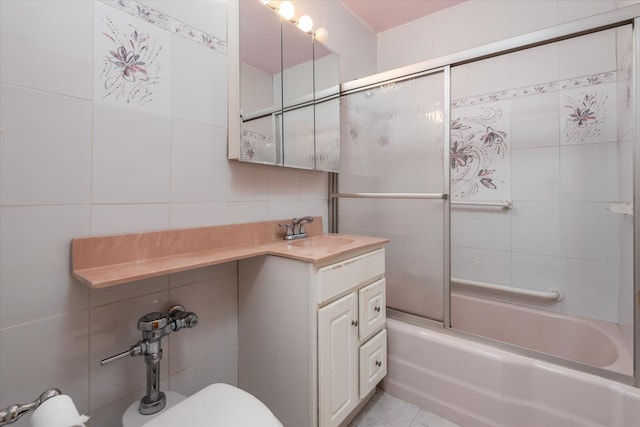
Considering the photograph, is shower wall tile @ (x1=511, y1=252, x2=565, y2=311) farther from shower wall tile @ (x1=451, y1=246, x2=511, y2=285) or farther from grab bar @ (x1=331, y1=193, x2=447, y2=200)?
grab bar @ (x1=331, y1=193, x2=447, y2=200)

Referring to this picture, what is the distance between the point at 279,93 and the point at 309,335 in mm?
1148

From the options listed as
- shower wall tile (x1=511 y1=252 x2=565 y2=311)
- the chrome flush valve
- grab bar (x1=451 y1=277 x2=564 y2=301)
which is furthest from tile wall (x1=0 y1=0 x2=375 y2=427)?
shower wall tile (x1=511 y1=252 x2=565 y2=311)

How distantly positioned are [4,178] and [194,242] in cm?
56

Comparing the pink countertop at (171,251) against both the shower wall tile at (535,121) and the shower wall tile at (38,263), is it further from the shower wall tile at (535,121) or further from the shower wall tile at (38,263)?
the shower wall tile at (535,121)

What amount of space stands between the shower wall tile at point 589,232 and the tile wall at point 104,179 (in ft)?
6.40

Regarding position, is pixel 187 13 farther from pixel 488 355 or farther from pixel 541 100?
pixel 541 100

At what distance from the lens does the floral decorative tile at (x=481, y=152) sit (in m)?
1.97

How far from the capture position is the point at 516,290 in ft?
6.15

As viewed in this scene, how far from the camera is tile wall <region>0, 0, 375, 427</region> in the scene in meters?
0.79

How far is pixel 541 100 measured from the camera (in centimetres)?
182

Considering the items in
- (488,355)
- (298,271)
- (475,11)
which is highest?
(475,11)

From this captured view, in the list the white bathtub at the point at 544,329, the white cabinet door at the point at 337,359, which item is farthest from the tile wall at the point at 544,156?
the white cabinet door at the point at 337,359

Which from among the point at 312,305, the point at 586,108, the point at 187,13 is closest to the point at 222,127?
the point at 187,13

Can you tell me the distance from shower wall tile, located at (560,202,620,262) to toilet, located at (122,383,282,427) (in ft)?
6.36
